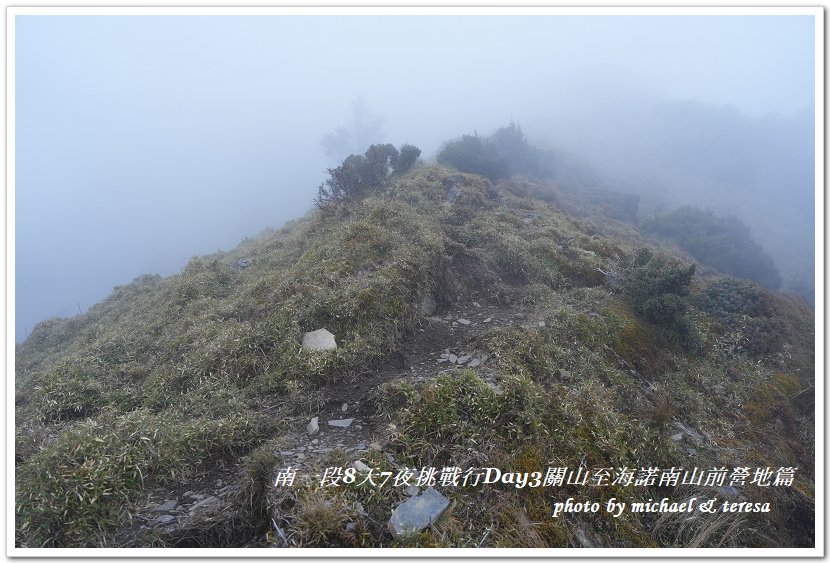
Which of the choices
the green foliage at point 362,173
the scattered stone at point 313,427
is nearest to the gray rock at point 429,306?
the scattered stone at point 313,427

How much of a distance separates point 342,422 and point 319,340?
1.90 m

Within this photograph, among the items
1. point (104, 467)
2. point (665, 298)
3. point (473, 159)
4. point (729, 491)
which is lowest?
point (104, 467)

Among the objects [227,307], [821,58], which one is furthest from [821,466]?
[227,307]

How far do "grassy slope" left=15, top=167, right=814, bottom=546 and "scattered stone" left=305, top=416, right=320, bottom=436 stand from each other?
0.45m

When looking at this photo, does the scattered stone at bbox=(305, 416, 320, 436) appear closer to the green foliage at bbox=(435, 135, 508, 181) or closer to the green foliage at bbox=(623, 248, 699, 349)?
the green foliage at bbox=(623, 248, 699, 349)

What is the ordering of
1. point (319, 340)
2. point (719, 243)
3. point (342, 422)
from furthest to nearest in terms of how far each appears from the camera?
1. point (719, 243)
2. point (319, 340)
3. point (342, 422)

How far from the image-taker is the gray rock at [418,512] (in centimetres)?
352

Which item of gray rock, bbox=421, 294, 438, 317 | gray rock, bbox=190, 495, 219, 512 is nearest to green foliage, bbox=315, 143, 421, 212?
gray rock, bbox=421, 294, 438, 317

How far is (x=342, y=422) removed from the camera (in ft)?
17.1

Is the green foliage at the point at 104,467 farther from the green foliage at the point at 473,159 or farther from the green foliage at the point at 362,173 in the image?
the green foliage at the point at 473,159

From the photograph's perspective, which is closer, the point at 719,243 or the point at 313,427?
the point at 313,427

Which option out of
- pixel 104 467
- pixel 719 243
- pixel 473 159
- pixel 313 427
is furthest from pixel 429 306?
pixel 719 243

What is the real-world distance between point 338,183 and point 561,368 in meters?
12.1

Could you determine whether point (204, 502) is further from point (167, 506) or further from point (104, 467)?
point (104, 467)
